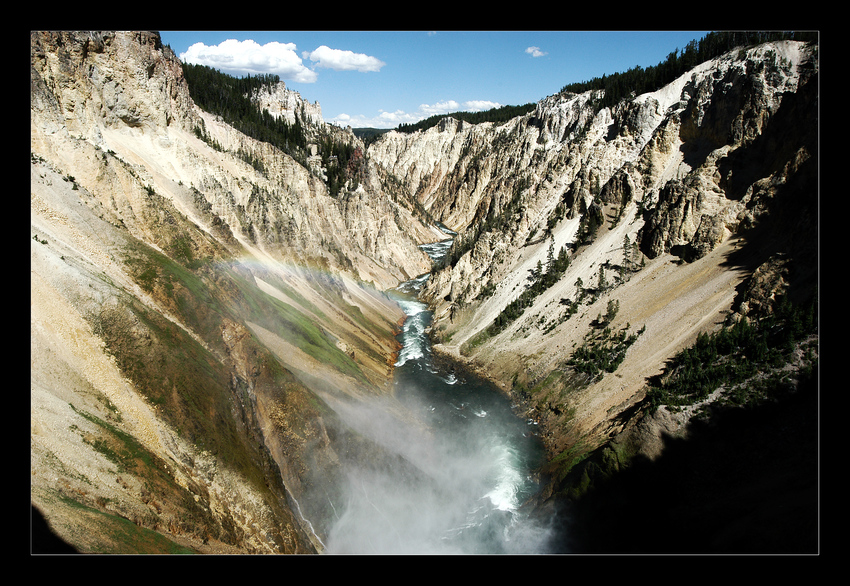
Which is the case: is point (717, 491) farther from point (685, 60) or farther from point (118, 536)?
point (685, 60)

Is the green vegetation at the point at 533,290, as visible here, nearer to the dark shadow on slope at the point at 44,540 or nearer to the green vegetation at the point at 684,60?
the green vegetation at the point at 684,60

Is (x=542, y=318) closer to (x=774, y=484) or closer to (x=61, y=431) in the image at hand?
(x=774, y=484)

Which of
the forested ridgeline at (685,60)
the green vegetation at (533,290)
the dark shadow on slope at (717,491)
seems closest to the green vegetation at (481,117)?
the forested ridgeline at (685,60)

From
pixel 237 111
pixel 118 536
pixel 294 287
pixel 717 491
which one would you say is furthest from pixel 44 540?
pixel 237 111

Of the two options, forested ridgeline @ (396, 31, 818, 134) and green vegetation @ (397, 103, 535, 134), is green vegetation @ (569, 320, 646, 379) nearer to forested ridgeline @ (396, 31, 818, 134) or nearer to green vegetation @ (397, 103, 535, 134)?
forested ridgeline @ (396, 31, 818, 134)

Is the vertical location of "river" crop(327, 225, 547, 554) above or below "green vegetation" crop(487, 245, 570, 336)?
below

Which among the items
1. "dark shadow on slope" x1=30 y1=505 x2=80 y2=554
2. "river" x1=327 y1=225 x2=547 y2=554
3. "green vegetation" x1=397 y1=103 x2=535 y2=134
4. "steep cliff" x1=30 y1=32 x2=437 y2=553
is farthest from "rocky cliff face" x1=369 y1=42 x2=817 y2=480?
"green vegetation" x1=397 y1=103 x2=535 y2=134
